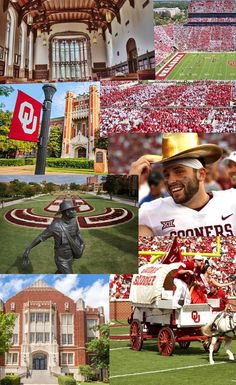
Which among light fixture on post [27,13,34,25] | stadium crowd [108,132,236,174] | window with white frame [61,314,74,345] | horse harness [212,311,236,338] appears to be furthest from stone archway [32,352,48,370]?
light fixture on post [27,13,34,25]

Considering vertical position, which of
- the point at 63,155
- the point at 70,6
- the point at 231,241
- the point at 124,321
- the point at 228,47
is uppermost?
the point at 228,47

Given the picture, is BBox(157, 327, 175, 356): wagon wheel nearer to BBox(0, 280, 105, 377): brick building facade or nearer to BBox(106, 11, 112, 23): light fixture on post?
BBox(0, 280, 105, 377): brick building facade

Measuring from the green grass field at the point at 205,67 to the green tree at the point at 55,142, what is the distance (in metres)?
13.3

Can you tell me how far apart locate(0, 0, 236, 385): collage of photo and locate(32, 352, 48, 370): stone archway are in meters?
0.02

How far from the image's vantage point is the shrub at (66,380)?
1003 centimetres

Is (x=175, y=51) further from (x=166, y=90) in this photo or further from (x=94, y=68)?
(x=94, y=68)

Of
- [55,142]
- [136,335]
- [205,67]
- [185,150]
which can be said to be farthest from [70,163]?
[205,67]

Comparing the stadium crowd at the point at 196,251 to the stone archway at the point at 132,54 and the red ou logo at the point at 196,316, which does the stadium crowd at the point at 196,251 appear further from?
the stone archway at the point at 132,54

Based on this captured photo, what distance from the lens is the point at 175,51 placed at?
105ft

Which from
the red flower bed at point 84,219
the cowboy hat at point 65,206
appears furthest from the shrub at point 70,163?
the cowboy hat at point 65,206

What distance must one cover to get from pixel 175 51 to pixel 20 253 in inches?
853

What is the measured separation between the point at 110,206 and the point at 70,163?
4247mm

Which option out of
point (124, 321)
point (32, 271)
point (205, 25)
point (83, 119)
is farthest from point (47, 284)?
point (205, 25)

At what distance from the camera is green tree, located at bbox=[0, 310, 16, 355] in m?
10.2
